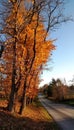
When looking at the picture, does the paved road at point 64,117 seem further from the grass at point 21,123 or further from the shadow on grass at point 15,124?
the shadow on grass at point 15,124

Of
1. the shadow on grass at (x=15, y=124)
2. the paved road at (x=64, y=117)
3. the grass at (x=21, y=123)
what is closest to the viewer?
the shadow on grass at (x=15, y=124)

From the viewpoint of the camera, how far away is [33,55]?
23.9 metres

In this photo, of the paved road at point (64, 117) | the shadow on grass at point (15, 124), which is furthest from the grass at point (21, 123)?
the paved road at point (64, 117)

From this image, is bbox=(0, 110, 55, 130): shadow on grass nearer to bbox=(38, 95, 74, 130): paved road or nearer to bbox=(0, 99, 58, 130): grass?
bbox=(0, 99, 58, 130): grass

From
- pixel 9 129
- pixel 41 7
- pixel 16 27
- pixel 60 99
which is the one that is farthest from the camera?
pixel 60 99

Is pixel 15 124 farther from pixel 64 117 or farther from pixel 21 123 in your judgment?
pixel 64 117

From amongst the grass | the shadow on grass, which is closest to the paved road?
the grass

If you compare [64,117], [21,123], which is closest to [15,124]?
[21,123]

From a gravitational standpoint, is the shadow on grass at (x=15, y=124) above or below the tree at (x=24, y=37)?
below

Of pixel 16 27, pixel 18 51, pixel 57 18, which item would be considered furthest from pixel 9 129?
pixel 57 18

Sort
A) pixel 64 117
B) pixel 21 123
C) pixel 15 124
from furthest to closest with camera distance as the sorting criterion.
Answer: pixel 64 117 → pixel 21 123 → pixel 15 124

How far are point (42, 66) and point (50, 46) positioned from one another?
3751 millimetres

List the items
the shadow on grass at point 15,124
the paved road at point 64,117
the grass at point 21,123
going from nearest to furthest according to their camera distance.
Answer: the shadow on grass at point 15,124, the grass at point 21,123, the paved road at point 64,117

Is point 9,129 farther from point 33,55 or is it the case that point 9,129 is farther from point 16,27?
point 33,55
